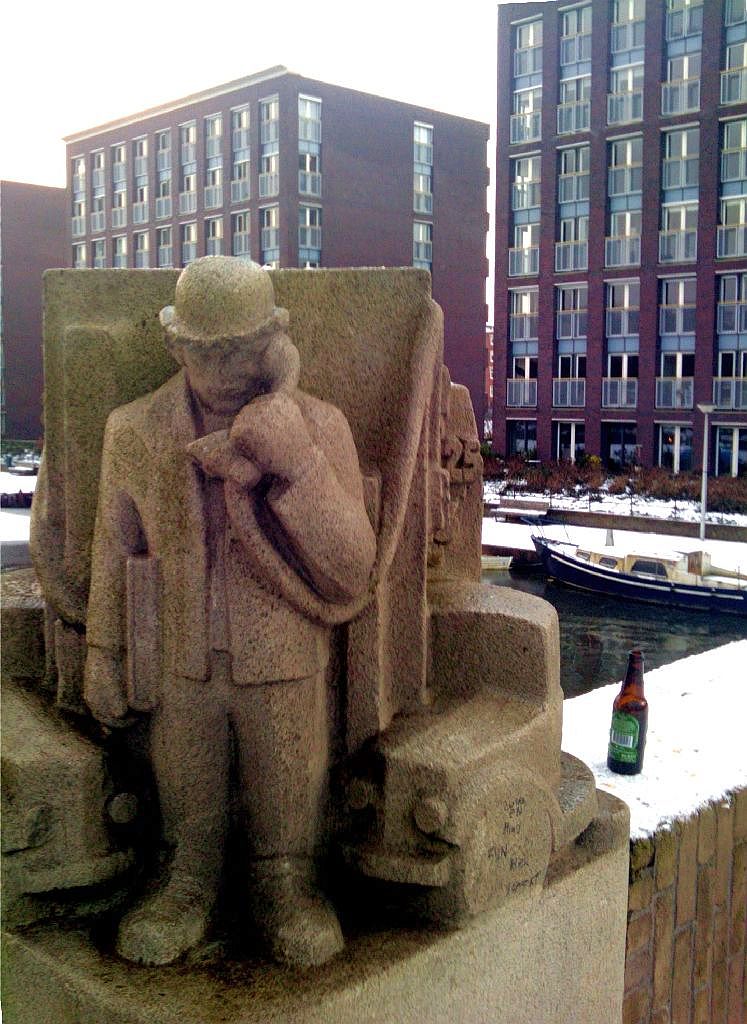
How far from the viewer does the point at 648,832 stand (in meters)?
3.28

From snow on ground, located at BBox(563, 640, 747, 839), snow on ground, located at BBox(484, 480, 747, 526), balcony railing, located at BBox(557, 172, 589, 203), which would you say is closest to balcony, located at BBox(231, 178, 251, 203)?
snow on ground, located at BBox(563, 640, 747, 839)

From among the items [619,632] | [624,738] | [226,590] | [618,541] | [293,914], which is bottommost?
[619,632]

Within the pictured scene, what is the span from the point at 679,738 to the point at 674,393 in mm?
17012

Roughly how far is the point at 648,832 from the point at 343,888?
4.96 ft

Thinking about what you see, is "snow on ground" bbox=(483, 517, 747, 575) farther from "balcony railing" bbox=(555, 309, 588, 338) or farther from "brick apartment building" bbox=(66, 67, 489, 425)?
"brick apartment building" bbox=(66, 67, 489, 425)

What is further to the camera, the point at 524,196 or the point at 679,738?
the point at 524,196

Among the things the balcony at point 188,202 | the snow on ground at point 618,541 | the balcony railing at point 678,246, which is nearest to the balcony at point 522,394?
the snow on ground at point 618,541

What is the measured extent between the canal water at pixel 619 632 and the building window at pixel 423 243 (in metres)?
4.80

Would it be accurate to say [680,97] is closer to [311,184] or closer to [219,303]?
[311,184]

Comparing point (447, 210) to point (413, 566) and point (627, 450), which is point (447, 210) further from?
point (627, 450)

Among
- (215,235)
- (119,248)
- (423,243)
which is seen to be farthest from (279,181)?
(423,243)

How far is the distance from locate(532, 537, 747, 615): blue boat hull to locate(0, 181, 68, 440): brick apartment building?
508 inches

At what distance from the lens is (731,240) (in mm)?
19750

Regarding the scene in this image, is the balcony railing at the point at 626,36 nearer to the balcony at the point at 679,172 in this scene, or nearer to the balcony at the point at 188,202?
the balcony at the point at 679,172
